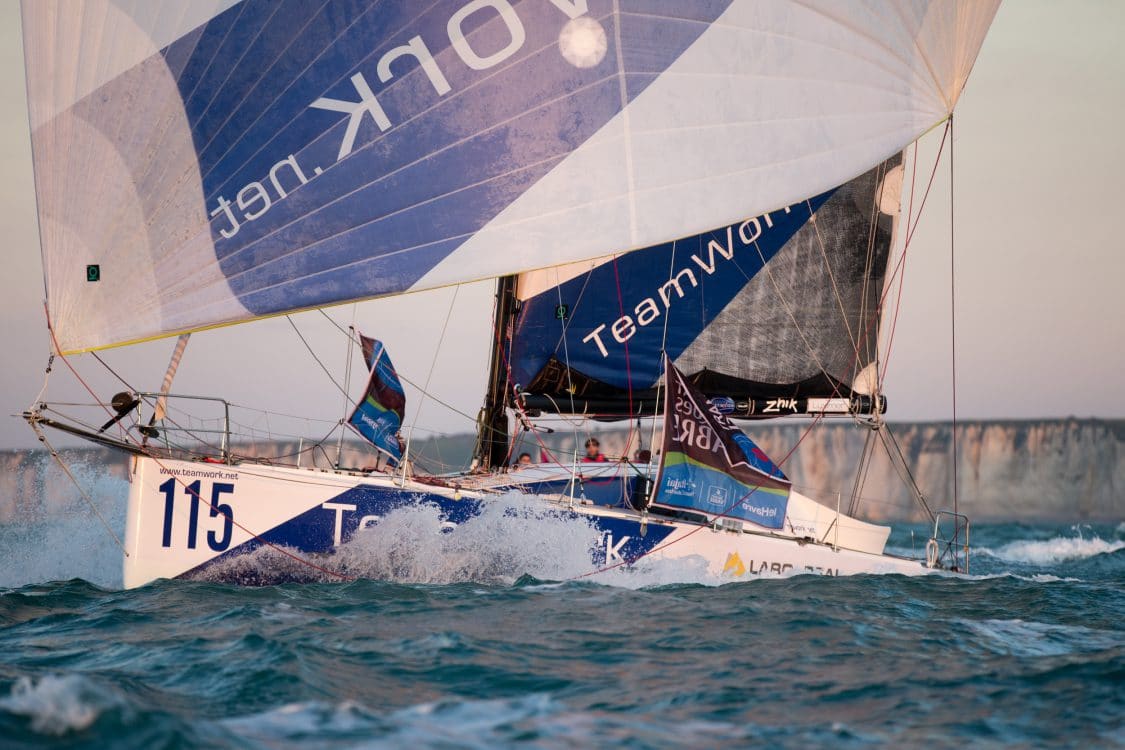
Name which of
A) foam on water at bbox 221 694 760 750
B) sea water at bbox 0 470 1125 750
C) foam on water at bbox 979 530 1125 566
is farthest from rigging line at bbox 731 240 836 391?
foam on water at bbox 221 694 760 750

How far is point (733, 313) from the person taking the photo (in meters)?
12.5

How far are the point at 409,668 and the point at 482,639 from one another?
88cm

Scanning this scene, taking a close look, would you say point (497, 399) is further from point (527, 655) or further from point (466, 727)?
point (466, 727)

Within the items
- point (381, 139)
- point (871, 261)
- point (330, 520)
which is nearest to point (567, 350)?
point (871, 261)

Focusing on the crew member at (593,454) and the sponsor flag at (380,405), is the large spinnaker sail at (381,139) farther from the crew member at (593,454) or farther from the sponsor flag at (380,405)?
the crew member at (593,454)

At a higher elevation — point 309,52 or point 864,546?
point 309,52

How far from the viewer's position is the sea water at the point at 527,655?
4703 millimetres

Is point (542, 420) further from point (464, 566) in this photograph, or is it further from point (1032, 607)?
point (1032, 607)

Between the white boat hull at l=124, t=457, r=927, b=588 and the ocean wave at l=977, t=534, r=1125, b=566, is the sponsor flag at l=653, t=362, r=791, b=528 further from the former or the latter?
the ocean wave at l=977, t=534, r=1125, b=566

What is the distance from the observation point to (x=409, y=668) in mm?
5793

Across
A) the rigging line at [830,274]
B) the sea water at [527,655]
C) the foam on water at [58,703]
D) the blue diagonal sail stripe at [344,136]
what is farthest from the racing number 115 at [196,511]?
the rigging line at [830,274]

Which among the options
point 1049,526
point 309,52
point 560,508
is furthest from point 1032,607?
point 1049,526

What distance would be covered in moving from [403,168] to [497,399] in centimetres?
420

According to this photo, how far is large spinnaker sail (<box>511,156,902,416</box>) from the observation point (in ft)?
40.0
